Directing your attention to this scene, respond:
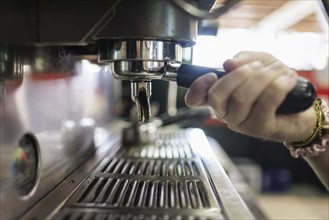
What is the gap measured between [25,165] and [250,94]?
0.35 m

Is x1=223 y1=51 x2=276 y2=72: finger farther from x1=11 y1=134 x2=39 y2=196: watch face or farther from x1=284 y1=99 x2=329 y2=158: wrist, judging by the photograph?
x1=11 y1=134 x2=39 y2=196: watch face

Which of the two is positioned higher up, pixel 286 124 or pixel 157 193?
pixel 286 124

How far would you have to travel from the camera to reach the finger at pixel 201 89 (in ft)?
1.51

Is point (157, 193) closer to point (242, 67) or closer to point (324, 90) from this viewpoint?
point (242, 67)

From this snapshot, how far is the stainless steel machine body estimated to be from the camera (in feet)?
1.70

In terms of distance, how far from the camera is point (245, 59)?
1.55 ft

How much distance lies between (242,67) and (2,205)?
1.12ft

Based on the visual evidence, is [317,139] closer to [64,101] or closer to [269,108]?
[269,108]

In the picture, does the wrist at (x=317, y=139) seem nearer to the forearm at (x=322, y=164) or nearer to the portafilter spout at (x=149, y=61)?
the forearm at (x=322, y=164)

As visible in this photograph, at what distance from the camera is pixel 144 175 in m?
0.72

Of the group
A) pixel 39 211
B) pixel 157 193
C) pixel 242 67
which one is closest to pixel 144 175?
pixel 157 193

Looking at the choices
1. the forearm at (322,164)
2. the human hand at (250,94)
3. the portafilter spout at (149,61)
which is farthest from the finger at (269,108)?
the forearm at (322,164)

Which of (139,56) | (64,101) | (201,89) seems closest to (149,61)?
(139,56)

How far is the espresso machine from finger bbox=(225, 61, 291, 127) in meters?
0.03
